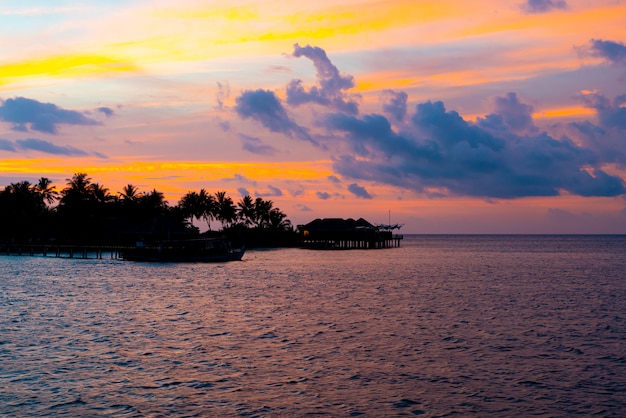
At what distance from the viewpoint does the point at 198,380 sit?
2067cm

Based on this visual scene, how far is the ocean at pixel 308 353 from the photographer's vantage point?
18234mm

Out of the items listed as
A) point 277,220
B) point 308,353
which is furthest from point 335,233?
point 308,353

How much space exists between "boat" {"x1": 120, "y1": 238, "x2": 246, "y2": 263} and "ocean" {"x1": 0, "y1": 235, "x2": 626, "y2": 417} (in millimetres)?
34662

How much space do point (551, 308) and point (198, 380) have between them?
1125 inches

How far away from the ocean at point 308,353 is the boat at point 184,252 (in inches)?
1365

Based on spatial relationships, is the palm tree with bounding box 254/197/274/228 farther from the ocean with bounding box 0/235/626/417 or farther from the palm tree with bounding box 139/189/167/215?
the ocean with bounding box 0/235/626/417

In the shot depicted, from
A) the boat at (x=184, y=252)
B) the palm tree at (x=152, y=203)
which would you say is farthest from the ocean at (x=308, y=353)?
the palm tree at (x=152, y=203)

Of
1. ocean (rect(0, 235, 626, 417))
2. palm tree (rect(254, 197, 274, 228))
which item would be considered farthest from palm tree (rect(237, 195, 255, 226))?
ocean (rect(0, 235, 626, 417))

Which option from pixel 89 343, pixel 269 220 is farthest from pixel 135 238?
pixel 89 343

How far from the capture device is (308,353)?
25.2 metres

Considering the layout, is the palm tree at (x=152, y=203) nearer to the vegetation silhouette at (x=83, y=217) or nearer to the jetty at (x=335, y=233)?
the vegetation silhouette at (x=83, y=217)

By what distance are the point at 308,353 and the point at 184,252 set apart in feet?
204

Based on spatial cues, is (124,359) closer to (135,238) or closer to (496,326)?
(496,326)

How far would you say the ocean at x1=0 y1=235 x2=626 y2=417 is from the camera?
59.8 ft
